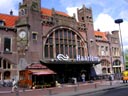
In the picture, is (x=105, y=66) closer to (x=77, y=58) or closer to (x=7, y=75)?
(x=77, y=58)

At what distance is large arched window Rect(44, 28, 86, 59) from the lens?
40.0 m

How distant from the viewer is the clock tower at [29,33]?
118 feet

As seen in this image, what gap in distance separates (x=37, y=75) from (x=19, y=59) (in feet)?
15.4

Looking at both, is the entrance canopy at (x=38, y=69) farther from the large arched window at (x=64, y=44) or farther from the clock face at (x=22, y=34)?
the clock face at (x=22, y=34)

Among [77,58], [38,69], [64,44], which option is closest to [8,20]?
[38,69]

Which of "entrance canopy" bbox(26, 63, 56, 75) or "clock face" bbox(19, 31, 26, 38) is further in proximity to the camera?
"clock face" bbox(19, 31, 26, 38)

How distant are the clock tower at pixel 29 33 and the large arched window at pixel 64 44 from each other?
248 cm

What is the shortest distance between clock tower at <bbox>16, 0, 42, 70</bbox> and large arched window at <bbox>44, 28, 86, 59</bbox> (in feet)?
8.15

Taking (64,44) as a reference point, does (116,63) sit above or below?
below

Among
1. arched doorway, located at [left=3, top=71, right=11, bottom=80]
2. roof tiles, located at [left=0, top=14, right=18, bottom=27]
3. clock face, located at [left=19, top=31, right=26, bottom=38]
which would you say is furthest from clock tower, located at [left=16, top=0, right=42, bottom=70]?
arched doorway, located at [left=3, top=71, right=11, bottom=80]

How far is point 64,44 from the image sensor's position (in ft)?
139

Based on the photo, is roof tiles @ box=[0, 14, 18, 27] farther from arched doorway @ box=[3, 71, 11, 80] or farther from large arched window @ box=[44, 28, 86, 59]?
arched doorway @ box=[3, 71, 11, 80]

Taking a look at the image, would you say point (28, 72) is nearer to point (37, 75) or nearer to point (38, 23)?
point (37, 75)

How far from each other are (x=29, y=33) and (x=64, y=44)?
27.1ft
